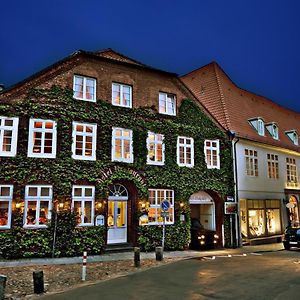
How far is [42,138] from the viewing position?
1767cm

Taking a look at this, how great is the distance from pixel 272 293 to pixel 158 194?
1170 centimetres

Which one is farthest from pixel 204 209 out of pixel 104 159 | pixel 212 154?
pixel 104 159

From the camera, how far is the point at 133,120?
2030 cm

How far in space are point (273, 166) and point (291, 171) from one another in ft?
10.2

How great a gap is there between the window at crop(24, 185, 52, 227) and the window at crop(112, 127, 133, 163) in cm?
410

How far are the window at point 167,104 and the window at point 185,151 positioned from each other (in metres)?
1.81

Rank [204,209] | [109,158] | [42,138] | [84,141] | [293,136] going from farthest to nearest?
[293,136]
[204,209]
[109,158]
[84,141]
[42,138]

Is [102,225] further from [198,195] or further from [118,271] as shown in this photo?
[198,195]

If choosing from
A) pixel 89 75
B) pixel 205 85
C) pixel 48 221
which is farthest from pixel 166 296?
pixel 205 85

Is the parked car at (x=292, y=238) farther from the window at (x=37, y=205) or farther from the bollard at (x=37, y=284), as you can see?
the bollard at (x=37, y=284)

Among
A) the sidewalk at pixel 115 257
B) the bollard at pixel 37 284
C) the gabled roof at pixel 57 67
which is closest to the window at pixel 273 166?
the sidewalk at pixel 115 257

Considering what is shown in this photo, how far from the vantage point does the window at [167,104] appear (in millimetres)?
21953

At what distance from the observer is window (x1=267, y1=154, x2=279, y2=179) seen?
2710 centimetres

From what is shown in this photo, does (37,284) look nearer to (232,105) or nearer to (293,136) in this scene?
(232,105)
